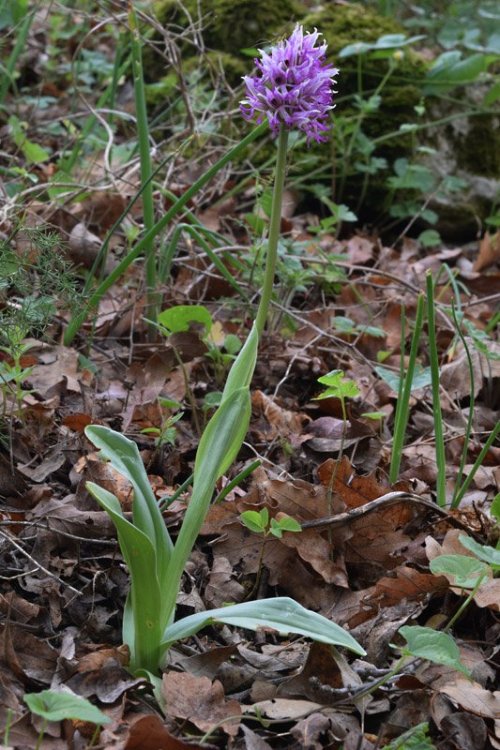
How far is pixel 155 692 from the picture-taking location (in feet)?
4.29

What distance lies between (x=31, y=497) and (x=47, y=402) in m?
0.31

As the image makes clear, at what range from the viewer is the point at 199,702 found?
1312 mm

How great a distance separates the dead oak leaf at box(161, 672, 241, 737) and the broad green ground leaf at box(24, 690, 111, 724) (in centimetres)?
26

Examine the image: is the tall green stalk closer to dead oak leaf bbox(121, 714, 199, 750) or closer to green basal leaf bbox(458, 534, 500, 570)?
dead oak leaf bbox(121, 714, 199, 750)

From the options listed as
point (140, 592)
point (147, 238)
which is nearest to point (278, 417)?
point (147, 238)

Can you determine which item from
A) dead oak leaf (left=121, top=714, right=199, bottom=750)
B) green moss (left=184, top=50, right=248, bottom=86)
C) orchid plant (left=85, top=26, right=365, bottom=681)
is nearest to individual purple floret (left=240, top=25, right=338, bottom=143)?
orchid plant (left=85, top=26, right=365, bottom=681)

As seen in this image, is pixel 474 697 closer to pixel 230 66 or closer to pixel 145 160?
pixel 145 160

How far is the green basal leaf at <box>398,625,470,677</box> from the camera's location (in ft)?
4.03

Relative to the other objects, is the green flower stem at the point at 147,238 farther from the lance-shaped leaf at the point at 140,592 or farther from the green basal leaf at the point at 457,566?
the green basal leaf at the point at 457,566

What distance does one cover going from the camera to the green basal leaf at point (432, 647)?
4.03 ft

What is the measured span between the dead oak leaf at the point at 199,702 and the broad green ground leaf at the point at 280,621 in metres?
0.06

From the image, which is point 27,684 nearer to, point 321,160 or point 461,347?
point 461,347

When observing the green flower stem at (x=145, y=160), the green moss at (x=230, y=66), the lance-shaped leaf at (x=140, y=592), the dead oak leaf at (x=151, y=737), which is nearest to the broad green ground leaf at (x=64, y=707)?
the dead oak leaf at (x=151, y=737)

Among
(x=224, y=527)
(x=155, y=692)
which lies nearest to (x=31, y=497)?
(x=224, y=527)
